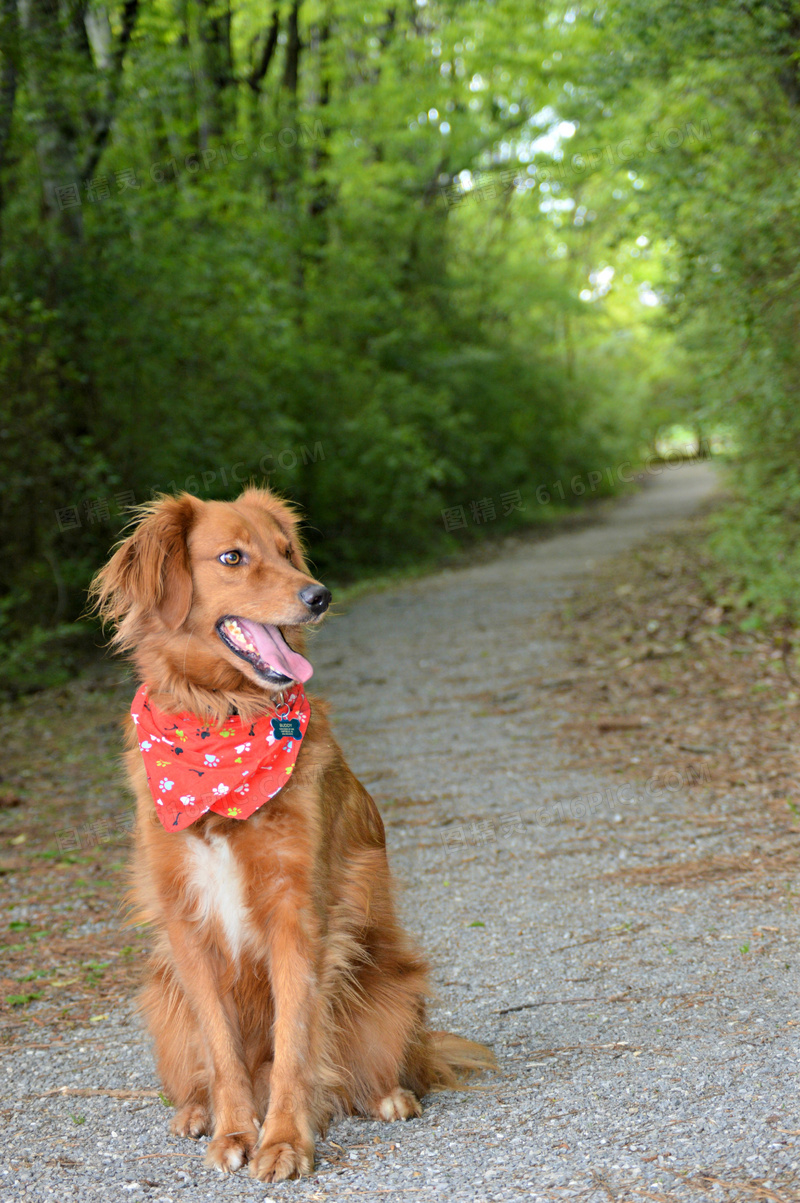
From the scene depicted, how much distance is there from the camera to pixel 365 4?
17547 mm

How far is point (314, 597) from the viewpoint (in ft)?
9.99

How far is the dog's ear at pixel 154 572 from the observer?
3070mm

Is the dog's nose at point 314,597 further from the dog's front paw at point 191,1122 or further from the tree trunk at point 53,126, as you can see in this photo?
the tree trunk at point 53,126

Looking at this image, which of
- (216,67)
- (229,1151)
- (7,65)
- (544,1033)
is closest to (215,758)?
(229,1151)

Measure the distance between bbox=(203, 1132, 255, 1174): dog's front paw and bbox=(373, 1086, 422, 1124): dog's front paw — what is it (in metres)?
0.41

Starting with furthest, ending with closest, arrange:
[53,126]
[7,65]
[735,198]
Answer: [53,126] → [735,198] → [7,65]

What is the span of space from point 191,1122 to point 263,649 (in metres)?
1.40

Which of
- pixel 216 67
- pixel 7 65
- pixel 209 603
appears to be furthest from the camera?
pixel 216 67

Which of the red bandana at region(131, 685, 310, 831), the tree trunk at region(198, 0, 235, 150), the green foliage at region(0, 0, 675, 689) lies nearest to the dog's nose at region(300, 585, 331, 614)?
the red bandana at region(131, 685, 310, 831)

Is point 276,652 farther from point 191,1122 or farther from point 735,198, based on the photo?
point 735,198

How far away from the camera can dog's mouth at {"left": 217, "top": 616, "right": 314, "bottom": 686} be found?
3.06 m

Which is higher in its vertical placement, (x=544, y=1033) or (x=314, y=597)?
(x=314, y=597)

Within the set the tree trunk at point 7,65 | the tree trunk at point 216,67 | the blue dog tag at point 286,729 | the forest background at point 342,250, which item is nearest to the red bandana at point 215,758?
the blue dog tag at point 286,729

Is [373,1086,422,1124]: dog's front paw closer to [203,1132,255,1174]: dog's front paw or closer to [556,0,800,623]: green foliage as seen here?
[203,1132,255,1174]: dog's front paw
